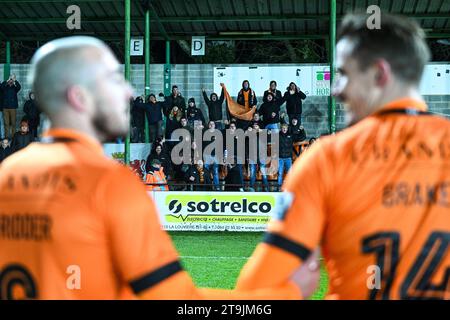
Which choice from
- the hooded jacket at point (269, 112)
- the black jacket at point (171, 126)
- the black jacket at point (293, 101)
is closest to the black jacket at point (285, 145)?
the hooded jacket at point (269, 112)

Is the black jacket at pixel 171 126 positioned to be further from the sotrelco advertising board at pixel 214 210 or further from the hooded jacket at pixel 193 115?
the sotrelco advertising board at pixel 214 210

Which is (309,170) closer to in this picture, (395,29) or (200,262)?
(395,29)

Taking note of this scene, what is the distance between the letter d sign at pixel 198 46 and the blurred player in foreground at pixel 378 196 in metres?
23.1

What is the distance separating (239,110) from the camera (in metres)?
23.1

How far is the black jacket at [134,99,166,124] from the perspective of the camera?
21.7 m

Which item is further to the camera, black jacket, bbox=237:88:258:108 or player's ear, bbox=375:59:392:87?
black jacket, bbox=237:88:258:108

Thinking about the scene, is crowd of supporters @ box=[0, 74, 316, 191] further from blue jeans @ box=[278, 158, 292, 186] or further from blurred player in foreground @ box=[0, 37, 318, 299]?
blurred player in foreground @ box=[0, 37, 318, 299]

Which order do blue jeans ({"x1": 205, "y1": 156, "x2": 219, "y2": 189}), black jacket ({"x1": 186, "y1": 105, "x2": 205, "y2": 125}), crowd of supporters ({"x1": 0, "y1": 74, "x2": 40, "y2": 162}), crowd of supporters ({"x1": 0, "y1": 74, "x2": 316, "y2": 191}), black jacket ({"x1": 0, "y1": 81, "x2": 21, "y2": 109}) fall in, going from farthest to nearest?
1. black jacket ({"x1": 0, "y1": 81, "x2": 21, "y2": 109})
2. crowd of supporters ({"x1": 0, "y1": 74, "x2": 40, "y2": 162})
3. black jacket ({"x1": 186, "y1": 105, "x2": 205, "y2": 125})
4. blue jeans ({"x1": 205, "y1": 156, "x2": 219, "y2": 189})
5. crowd of supporters ({"x1": 0, "y1": 74, "x2": 316, "y2": 191})

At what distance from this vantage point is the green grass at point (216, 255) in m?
10.2

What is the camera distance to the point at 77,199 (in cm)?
220

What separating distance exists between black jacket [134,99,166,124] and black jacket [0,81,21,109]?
14.4 feet

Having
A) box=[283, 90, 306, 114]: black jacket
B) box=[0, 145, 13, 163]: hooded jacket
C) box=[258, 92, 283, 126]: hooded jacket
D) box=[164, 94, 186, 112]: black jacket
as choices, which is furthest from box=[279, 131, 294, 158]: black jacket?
box=[0, 145, 13, 163]: hooded jacket

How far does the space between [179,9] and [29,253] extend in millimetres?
21495

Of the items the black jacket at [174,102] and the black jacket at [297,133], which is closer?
the black jacket at [297,133]
